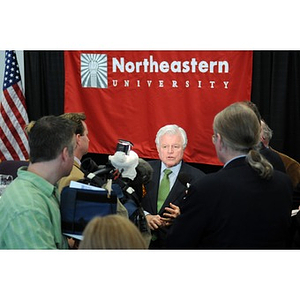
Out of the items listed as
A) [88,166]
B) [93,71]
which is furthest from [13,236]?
[93,71]

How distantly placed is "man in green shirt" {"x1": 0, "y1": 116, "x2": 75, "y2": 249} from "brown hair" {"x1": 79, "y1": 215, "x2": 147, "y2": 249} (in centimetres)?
36

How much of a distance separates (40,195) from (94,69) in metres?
3.18

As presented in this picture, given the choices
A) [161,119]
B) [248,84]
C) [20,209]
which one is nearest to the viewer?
[20,209]

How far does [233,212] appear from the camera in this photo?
5.44 feet

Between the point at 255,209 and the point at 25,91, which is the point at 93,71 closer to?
the point at 25,91

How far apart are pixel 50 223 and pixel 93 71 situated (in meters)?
3.23

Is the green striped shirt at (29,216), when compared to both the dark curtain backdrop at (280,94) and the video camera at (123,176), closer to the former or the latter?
the video camera at (123,176)

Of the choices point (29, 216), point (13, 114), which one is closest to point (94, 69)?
point (13, 114)

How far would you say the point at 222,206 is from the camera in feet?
5.41

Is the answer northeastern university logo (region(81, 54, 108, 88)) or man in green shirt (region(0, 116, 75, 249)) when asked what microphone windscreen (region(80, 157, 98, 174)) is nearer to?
man in green shirt (region(0, 116, 75, 249))

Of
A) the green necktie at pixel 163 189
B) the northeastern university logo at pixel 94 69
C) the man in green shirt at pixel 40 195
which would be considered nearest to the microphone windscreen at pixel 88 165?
the man in green shirt at pixel 40 195

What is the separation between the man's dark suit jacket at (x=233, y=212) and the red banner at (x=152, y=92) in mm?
2499

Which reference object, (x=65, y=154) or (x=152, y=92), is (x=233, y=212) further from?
(x=152, y=92)

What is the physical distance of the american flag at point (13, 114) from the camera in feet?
15.6
